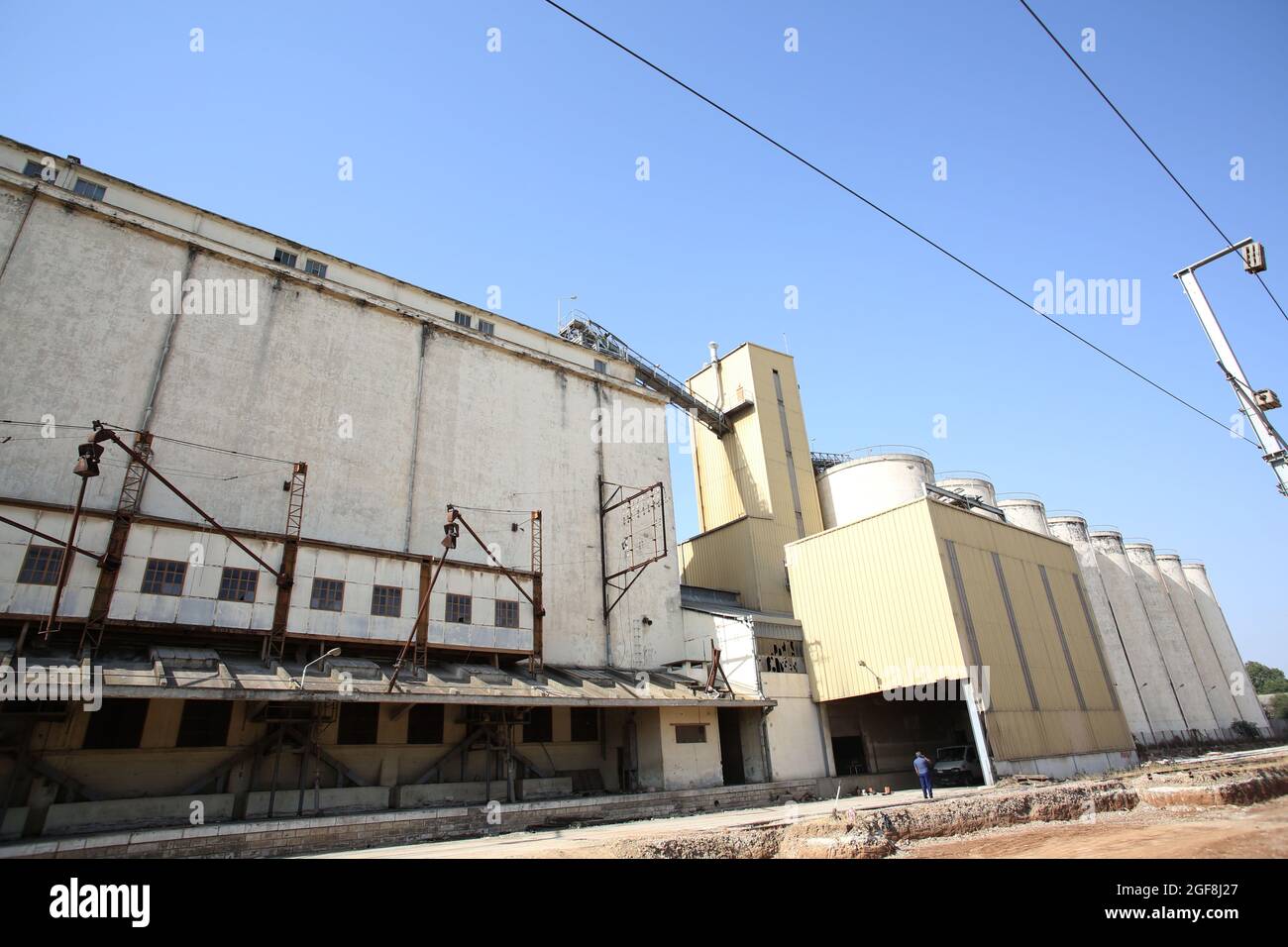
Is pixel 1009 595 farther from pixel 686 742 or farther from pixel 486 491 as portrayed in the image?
pixel 486 491

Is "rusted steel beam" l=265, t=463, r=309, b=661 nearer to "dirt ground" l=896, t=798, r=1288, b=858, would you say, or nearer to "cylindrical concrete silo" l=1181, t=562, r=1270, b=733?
"dirt ground" l=896, t=798, r=1288, b=858

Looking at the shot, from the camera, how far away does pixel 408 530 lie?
24.9 metres

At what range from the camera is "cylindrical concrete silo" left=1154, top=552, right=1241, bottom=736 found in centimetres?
5034

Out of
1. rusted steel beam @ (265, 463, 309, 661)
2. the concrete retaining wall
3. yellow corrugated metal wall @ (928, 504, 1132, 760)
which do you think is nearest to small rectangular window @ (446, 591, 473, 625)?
rusted steel beam @ (265, 463, 309, 661)

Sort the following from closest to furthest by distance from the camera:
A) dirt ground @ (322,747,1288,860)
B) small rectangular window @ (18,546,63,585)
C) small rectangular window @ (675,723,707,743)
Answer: dirt ground @ (322,747,1288,860), small rectangular window @ (18,546,63,585), small rectangular window @ (675,723,707,743)

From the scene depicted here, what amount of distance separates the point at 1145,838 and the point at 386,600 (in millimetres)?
19988

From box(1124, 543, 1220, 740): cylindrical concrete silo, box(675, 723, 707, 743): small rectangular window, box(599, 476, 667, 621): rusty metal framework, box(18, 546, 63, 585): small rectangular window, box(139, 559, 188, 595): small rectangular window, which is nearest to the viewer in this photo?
box(18, 546, 63, 585): small rectangular window

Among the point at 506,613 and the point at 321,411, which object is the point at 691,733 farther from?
the point at 321,411

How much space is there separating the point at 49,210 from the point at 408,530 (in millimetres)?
15312

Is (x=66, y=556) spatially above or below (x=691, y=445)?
below

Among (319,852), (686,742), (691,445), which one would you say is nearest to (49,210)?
(319,852)

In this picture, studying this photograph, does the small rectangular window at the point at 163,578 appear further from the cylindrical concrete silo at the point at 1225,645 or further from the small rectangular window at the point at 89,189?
the cylindrical concrete silo at the point at 1225,645

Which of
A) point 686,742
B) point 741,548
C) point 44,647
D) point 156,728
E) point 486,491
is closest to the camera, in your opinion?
point 44,647

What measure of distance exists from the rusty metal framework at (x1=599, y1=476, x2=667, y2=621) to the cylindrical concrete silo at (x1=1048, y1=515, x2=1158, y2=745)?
2837 centimetres
